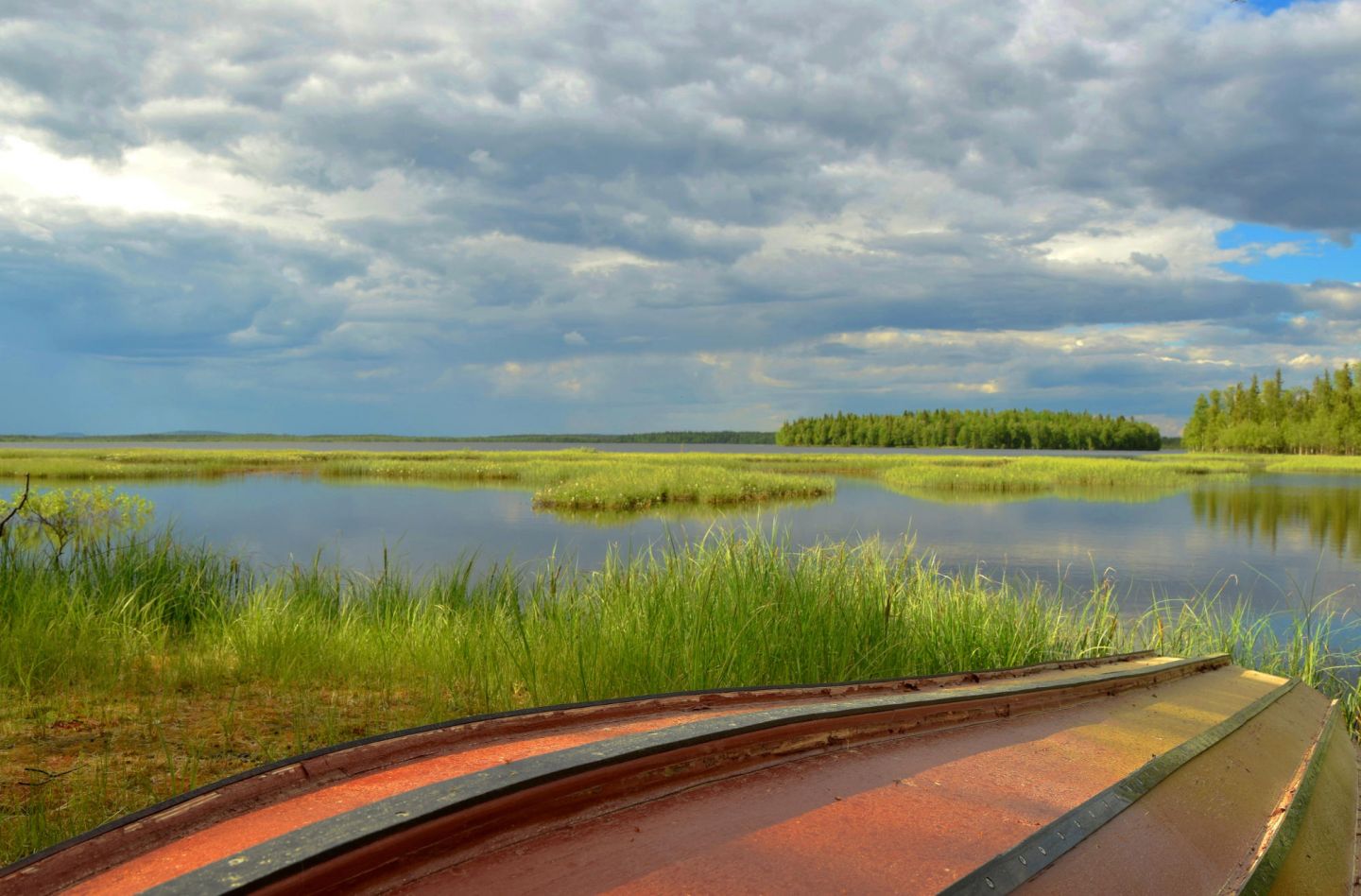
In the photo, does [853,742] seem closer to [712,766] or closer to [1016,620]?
[712,766]

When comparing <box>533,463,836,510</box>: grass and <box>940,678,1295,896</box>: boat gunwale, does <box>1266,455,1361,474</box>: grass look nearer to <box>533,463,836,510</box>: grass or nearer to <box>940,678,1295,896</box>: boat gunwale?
<box>533,463,836,510</box>: grass

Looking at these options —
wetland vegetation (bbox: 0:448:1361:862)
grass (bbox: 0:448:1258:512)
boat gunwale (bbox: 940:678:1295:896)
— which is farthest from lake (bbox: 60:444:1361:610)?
boat gunwale (bbox: 940:678:1295:896)

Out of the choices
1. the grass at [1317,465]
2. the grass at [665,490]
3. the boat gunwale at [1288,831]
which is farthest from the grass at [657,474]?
the boat gunwale at [1288,831]

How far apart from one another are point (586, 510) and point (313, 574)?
1714 centimetres

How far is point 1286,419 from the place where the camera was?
87438 mm

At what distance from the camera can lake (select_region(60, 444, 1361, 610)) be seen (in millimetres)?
15422

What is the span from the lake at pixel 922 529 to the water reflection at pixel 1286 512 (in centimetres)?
8

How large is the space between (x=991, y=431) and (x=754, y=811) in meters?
123

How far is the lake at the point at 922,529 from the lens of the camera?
15.4m

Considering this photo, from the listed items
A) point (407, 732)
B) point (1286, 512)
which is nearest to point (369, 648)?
point (407, 732)

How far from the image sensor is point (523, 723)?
228 centimetres

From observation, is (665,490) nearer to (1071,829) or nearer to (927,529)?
(927,529)

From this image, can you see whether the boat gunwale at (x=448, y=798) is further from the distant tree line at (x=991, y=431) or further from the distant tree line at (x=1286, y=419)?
the distant tree line at (x=991, y=431)

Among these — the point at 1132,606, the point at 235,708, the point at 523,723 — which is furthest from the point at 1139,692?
the point at 1132,606
